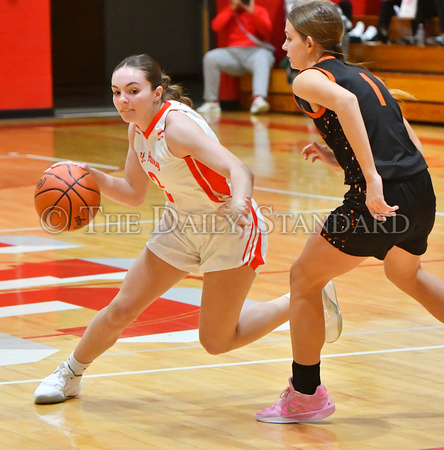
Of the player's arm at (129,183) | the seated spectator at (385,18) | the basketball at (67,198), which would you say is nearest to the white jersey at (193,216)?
the player's arm at (129,183)

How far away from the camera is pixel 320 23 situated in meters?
3.34

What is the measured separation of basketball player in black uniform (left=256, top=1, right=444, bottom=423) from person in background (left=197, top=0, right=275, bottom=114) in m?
11.6

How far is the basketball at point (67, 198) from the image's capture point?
3812 mm

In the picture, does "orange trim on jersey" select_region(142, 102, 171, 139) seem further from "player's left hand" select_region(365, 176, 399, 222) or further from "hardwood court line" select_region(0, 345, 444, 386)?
"hardwood court line" select_region(0, 345, 444, 386)

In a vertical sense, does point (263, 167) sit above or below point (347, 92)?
below

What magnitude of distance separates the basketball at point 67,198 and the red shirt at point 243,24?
11373mm

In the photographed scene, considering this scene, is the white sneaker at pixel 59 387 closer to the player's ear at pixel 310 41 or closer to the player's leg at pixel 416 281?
the player's leg at pixel 416 281

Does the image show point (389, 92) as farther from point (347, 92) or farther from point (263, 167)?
point (263, 167)

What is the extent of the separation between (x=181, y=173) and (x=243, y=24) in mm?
11786

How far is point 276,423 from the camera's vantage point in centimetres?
344

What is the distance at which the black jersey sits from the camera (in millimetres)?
3297

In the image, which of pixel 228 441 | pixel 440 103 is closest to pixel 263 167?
pixel 440 103

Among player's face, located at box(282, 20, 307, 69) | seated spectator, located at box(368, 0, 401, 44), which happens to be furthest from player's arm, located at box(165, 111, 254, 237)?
seated spectator, located at box(368, 0, 401, 44)

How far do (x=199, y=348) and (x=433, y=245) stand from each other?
8.55 feet
